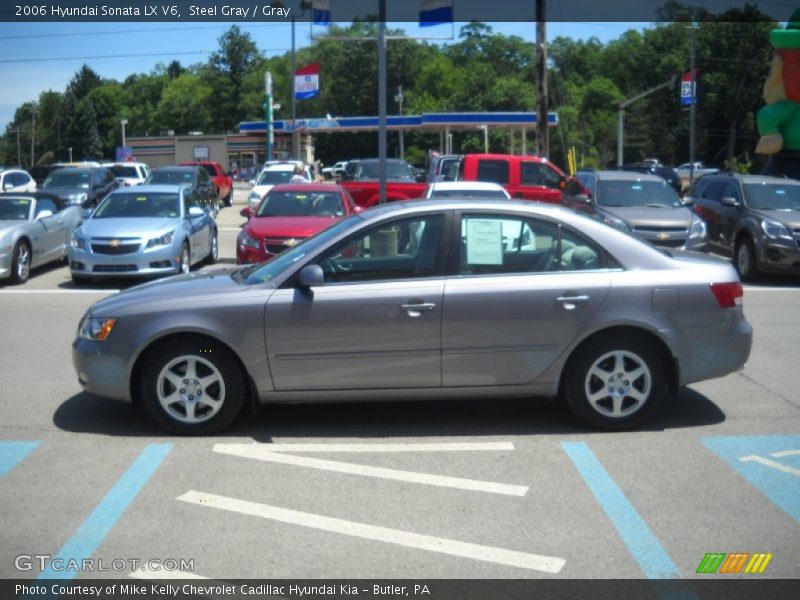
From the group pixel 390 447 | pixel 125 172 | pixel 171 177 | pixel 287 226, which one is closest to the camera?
pixel 390 447

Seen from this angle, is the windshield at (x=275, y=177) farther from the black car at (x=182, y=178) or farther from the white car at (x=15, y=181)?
the white car at (x=15, y=181)

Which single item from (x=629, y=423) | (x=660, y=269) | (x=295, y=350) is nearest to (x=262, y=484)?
(x=295, y=350)

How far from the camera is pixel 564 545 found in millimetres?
4859

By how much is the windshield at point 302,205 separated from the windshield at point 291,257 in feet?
27.5

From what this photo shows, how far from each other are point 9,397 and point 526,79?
105 meters

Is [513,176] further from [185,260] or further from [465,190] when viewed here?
[185,260]

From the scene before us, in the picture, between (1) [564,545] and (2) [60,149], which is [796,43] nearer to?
(1) [564,545]

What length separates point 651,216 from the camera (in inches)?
634

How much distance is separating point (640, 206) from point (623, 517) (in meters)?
12.5

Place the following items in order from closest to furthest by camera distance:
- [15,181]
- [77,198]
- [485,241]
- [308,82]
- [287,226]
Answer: [485,241] → [287,226] → [77,198] → [15,181] → [308,82]

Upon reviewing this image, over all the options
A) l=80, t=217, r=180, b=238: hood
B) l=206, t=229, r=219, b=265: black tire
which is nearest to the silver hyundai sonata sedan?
l=80, t=217, r=180, b=238: hood

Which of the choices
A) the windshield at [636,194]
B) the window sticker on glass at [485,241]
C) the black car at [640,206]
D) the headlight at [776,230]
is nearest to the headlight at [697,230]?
the black car at [640,206]

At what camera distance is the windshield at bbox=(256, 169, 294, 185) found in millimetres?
32722

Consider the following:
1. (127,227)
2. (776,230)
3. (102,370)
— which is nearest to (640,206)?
(776,230)
